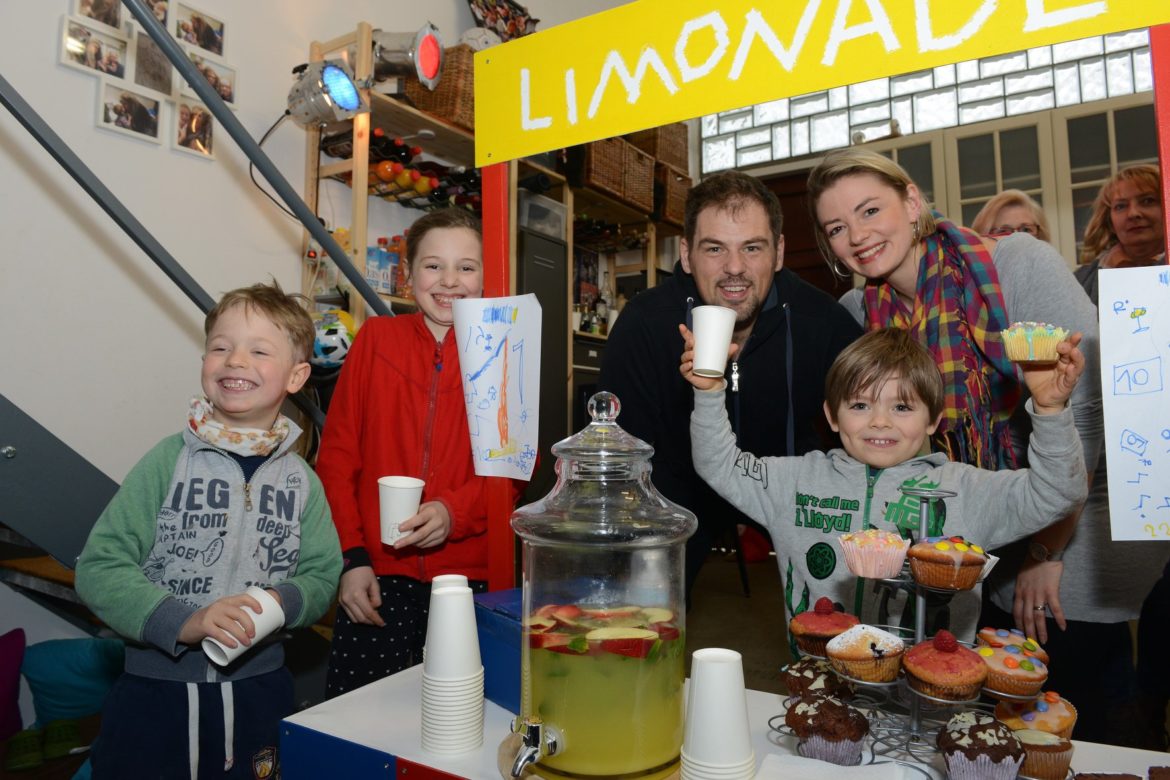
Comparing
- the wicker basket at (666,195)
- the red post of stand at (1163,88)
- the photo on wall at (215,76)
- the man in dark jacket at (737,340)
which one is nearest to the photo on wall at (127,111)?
the photo on wall at (215,76)

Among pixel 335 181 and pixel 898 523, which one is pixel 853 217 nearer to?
pixel 898 523

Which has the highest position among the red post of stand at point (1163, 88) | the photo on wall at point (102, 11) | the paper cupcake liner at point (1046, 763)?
the photo on wall at point (102, 11)

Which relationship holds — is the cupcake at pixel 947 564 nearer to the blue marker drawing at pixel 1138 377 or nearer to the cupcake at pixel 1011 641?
the cupcake at pixel 1011 641

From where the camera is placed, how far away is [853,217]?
151 centimetres

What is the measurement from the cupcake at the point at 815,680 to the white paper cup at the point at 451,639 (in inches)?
13.8

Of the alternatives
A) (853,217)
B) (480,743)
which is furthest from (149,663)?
(853,217)

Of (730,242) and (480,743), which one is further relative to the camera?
(730,242)

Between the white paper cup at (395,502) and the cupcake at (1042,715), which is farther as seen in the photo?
the white paper cup at (395,502)

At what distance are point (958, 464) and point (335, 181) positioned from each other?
3.24 meters

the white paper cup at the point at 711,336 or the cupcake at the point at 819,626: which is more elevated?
the white paper cup at the point at 711,336

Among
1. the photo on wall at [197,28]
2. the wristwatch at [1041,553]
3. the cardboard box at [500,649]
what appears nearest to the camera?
the cardboard box at [500,649]

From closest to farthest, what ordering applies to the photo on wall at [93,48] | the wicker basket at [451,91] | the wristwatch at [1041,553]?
the wristwatch at [1041,553]
the photo on wall at [93,48]
the wicker basket at [451,91]

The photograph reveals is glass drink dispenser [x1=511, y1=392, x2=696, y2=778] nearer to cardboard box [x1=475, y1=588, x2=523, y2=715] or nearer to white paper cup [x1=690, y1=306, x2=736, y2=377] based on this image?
cardboard box [x1=475, y1=588, x2=523, y2=715]

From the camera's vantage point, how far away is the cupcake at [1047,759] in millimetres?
692
